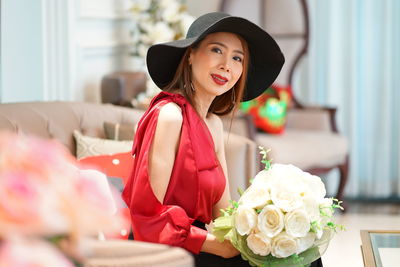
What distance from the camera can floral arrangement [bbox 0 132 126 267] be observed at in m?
0.79

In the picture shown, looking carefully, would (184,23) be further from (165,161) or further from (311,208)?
(311,208)

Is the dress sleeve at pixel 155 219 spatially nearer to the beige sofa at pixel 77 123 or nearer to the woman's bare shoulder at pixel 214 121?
the woman's bare shoulder at pixel 214 121

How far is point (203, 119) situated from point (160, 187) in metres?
0.33

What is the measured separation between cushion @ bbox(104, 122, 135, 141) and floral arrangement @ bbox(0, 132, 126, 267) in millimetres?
2247

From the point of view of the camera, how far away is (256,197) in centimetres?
211

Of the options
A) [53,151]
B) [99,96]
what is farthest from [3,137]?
[99,96]

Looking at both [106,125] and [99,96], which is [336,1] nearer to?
[99,96]

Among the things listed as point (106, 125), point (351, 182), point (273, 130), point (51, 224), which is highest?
point (51, 224)

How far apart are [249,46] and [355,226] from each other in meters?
2.90

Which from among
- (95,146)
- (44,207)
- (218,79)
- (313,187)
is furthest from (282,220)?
(44,207)

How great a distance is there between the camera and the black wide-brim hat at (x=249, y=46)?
241 centimetres

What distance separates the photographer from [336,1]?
5867 mm

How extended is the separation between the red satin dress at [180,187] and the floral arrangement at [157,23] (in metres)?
2.36

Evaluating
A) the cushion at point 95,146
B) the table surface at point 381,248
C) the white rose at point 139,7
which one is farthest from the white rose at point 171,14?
the table surface at point 381,248
